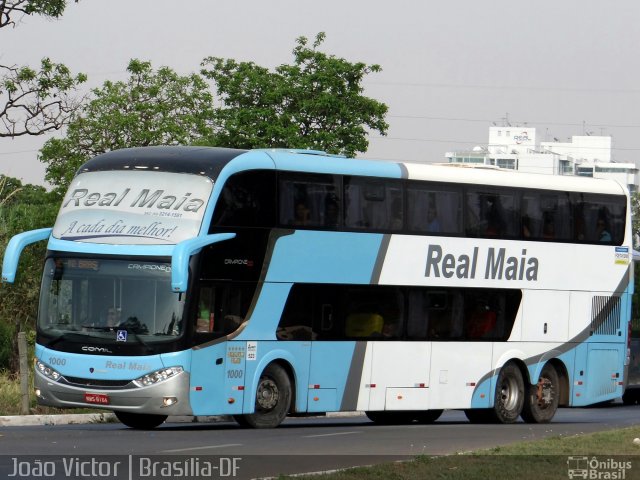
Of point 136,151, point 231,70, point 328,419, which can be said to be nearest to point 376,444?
point 136,151

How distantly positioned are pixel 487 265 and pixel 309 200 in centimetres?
402

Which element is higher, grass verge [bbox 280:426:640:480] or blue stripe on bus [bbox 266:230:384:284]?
blue stripe on bus [bbox 266:230:384:284]

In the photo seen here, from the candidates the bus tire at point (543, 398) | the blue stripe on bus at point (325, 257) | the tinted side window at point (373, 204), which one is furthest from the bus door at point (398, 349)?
the bus tire at point (543, 398)

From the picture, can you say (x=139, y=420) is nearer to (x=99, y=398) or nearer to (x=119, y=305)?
(x=99, y=398)

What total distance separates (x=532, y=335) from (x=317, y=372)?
5.06 meters

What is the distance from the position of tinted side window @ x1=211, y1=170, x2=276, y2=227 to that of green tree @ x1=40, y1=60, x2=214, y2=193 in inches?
1220

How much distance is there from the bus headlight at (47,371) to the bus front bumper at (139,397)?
0.95 feet

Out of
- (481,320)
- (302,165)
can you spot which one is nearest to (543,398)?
(481,320)

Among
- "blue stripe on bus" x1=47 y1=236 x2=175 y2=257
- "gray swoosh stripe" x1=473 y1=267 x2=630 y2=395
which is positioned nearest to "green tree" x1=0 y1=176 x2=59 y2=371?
"blue stripe on bus" x1=47 y1=236 x2=175 y2=257

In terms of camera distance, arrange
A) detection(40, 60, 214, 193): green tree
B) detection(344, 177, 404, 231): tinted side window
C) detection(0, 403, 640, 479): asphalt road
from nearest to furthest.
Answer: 1. detection(0, 403, 640, 479): asphalt road
2. detection(344, 177, 404, 231): tinted side window
3. detection(40, 60, 214, 193): green tree

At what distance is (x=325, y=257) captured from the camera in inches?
856

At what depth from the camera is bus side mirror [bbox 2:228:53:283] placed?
19781 millimetres

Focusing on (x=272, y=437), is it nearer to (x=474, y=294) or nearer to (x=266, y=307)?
(x=266, y=307)

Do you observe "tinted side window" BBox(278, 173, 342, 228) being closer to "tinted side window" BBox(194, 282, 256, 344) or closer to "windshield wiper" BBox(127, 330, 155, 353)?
"tinted side window" BBox(194, 282, 256, 344)
